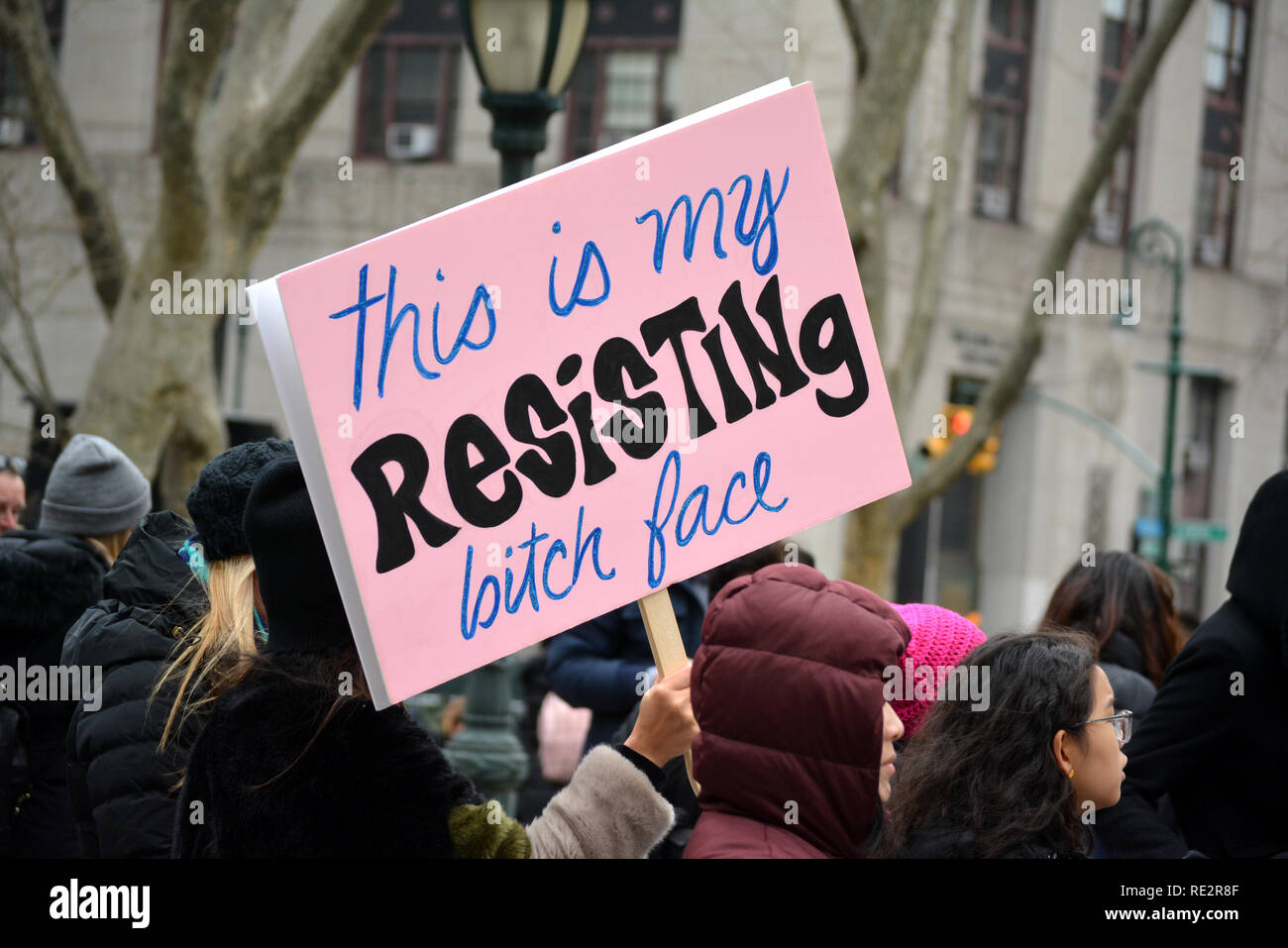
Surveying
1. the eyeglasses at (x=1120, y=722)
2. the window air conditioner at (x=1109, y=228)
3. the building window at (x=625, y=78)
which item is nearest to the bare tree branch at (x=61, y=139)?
the eyeglasses at (x=1120, y=722)

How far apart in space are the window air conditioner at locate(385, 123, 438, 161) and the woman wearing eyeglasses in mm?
20420

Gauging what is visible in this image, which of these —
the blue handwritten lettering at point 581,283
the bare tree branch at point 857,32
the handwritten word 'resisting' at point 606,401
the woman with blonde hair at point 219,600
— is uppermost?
the bare tree branch at point 857,32

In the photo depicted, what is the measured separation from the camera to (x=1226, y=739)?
3557 millimetres

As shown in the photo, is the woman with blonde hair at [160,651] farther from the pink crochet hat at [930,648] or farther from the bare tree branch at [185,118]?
the bare tree branch at [185,118]

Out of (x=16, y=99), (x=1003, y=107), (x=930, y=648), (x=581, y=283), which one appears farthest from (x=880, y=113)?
(x=1003, y=107)

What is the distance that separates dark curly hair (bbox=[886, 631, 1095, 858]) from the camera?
2740mm

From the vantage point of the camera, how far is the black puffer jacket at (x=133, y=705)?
10.00 feet

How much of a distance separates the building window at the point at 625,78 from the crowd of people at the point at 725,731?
63.7ft

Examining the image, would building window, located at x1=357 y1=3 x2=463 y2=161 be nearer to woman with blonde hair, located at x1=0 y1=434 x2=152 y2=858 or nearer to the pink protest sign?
woman with blonde hair, located at x1=0 y1=434 x2=152 y2=858

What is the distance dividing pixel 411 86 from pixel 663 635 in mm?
A: 20974

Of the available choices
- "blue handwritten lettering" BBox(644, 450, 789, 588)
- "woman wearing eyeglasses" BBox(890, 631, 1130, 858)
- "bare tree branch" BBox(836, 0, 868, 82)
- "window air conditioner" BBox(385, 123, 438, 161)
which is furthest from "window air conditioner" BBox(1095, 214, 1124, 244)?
"blue handwritten lettering" BBox(644, 450, 789, 588)

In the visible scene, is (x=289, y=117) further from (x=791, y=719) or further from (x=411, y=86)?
(x=411, y=86)

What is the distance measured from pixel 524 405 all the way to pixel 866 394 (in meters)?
0.66
